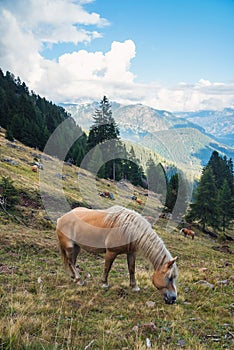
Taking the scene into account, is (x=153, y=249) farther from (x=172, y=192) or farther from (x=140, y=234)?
(x=172, y=192)

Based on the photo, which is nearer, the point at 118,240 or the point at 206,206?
the point at 118,240

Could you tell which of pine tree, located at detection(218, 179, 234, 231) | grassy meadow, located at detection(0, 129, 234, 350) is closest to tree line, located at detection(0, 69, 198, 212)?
pine tree, located at detection(218, 179, 234, 231)

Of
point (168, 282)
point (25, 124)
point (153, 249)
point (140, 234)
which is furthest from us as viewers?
point (25, 124)

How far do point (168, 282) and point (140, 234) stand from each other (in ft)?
4.57

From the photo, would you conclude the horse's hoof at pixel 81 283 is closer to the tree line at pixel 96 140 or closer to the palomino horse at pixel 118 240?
the palomino horse at pixel 118 240

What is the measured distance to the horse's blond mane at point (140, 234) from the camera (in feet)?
23.8

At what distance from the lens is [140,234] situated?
7488 millimetres

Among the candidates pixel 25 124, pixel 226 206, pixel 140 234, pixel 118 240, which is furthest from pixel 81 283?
pixel 25 124

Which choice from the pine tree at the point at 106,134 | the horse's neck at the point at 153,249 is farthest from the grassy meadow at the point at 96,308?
the pine tree at the point at 106,134

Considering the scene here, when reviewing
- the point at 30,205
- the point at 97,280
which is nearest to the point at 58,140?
the point at 30,205

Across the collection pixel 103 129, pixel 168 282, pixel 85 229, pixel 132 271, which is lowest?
pixel 132 271

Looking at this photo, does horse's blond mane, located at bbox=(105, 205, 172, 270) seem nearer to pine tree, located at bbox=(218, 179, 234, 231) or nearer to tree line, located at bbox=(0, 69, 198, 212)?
tree line, located at bbox=(0, 69, 198, 212)

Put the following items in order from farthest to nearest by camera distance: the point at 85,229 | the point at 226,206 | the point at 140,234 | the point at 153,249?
the point at 226,206, the point at 85,229, the point at 140,234, the point at 153,249

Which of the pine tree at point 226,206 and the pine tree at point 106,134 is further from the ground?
the pine tree at point 106,134
